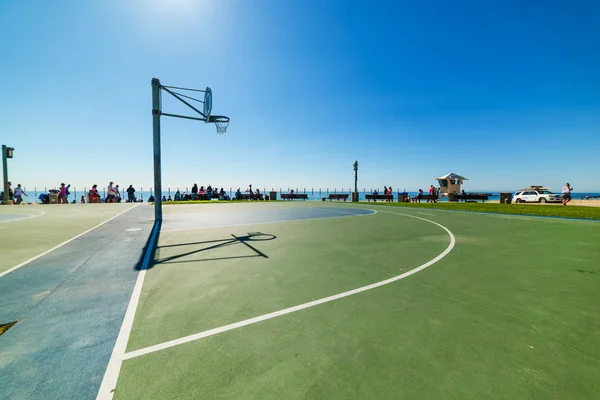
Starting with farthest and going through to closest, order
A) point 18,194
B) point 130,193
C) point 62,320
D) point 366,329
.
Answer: point 130,193 → point 18,194 → point 62,320 → point 366,329

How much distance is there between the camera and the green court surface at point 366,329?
6.60 feet

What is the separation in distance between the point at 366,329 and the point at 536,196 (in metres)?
36.7

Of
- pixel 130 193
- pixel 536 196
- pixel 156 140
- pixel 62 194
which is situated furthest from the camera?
pixel 130 193

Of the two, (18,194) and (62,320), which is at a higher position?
(18,194)

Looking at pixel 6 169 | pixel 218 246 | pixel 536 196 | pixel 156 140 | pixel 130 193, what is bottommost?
pixel 218 246

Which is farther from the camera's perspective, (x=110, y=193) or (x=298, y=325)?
(x=110, y=193)

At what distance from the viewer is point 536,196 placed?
28.6 m

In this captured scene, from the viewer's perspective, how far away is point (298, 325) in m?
2.89

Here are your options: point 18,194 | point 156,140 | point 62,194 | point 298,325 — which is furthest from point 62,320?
point 18,194

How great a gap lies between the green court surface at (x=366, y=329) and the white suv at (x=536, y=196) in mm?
29798

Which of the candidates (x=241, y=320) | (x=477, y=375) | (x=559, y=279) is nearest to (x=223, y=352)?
(x=241, y=320)

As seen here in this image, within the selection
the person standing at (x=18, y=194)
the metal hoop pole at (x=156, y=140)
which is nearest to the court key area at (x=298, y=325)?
the metal hoop pole at (x=156, y=140)

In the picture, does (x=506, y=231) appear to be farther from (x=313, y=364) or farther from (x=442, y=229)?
(x=313, y=364)

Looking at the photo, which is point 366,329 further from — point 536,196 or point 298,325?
point 536,196
